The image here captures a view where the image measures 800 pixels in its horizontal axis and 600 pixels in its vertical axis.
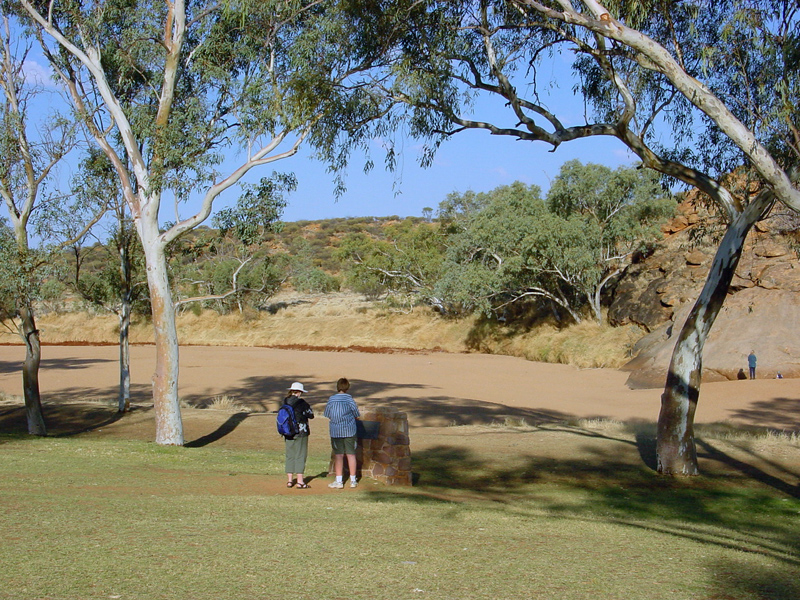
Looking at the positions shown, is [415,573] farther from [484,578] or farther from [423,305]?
[423,305]

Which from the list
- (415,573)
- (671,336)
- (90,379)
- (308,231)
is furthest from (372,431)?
(308,231)

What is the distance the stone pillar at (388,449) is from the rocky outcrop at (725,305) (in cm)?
1361

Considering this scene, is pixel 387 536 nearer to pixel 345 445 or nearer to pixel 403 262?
pixel 345 445

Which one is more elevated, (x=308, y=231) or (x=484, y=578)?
(x=308, y=231)

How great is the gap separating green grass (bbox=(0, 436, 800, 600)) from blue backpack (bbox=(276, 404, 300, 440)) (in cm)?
86

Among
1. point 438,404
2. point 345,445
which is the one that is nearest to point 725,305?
point 438,404

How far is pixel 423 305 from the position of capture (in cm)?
5456

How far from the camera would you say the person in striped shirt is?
9.84 meters

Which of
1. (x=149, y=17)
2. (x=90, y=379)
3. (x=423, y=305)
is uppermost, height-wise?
(x=149, y=17)

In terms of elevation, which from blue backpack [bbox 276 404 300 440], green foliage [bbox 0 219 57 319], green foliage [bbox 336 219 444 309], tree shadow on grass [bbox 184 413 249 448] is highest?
green foliage [bbox 336 219 444 309]

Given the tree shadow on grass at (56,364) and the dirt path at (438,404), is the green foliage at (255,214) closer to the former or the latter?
the dirt path at (438,404)

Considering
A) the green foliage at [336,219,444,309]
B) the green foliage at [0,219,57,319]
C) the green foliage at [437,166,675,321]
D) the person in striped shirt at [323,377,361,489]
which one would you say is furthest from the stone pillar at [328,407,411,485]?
the green foliage at [336,219,444,309]

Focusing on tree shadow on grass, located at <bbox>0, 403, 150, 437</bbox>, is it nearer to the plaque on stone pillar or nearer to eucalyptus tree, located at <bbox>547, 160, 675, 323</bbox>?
the plaque on stone pillar

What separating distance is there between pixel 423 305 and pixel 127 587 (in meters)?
49.8
